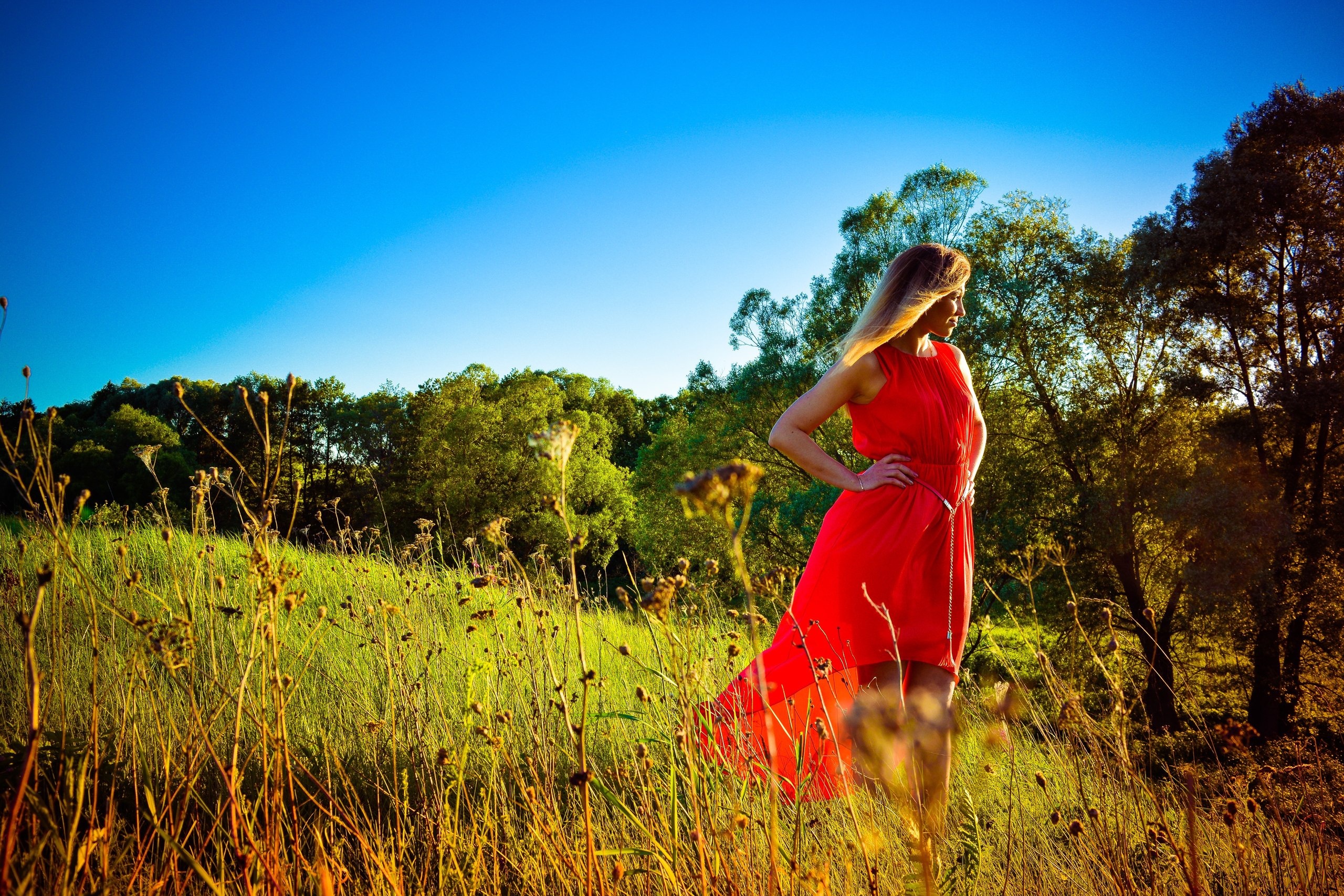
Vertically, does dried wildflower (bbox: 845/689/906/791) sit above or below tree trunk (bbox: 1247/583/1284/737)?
above

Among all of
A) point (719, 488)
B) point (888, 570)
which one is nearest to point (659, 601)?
point (719, 488)

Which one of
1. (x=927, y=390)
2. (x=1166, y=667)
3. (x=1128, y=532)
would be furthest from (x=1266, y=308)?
(x=927, y=390)

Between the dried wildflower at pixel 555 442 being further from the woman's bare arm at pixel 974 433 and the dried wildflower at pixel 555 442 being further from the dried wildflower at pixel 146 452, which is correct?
the woman's bare arm at pixel 974 433

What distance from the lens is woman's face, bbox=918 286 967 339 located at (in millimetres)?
2721

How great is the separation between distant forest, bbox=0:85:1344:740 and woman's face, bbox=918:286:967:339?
4572 millimetres

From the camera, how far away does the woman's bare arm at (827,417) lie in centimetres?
265

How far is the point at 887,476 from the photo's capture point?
2.65 metres

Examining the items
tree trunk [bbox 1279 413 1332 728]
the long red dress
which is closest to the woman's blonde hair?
the long red dress

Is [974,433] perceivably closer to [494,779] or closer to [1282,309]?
[494,779]

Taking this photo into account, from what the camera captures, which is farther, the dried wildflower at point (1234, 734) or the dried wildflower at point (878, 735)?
the dried wildflower at point (1234, 734)

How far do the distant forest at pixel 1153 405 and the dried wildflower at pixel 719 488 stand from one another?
5917 mm

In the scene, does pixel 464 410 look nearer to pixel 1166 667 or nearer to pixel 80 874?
pixel 1166 667

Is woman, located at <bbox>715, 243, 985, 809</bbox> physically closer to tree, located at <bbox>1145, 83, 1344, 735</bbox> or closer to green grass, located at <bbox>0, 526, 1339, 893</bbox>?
green grass, located at <bbox>0, 526, 1339, 893</bbox>

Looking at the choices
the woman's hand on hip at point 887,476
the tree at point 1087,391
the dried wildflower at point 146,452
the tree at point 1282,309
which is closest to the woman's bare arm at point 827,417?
the woman's hand on hip at point 887,476
